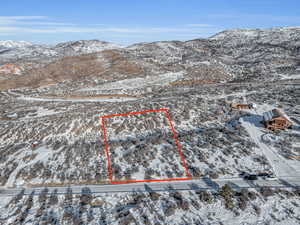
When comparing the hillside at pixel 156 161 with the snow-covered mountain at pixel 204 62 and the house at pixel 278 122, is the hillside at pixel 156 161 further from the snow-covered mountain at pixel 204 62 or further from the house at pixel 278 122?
the snow-covered mountain at pixel 204 62

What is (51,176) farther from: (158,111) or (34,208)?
(158,111)

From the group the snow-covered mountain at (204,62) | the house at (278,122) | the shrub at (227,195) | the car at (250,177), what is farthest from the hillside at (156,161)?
the snow-covered mountain at (204,62)

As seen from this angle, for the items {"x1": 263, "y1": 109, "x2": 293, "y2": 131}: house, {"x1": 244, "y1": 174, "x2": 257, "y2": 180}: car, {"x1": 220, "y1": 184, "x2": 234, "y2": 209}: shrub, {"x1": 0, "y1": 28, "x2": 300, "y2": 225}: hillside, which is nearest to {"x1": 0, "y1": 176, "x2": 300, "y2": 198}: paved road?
{"x1": 0, "y1": 28, "x2": 300, "y2": 225}: hillside

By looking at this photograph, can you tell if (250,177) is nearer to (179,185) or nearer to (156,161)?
(179,185)

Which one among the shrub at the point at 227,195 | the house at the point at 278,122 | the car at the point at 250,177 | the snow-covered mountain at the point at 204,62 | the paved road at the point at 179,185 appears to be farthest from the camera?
the snow-covered mountain at the point at 204,62

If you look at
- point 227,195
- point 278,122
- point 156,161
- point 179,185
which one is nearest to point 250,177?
point 227,195

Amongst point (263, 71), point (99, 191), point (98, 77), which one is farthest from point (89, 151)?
point (263, 71)

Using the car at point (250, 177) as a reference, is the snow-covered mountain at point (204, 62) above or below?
above

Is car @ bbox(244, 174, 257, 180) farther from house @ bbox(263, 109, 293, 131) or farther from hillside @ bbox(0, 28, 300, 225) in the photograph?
house @ bbox(263, 109, 293, 131)
